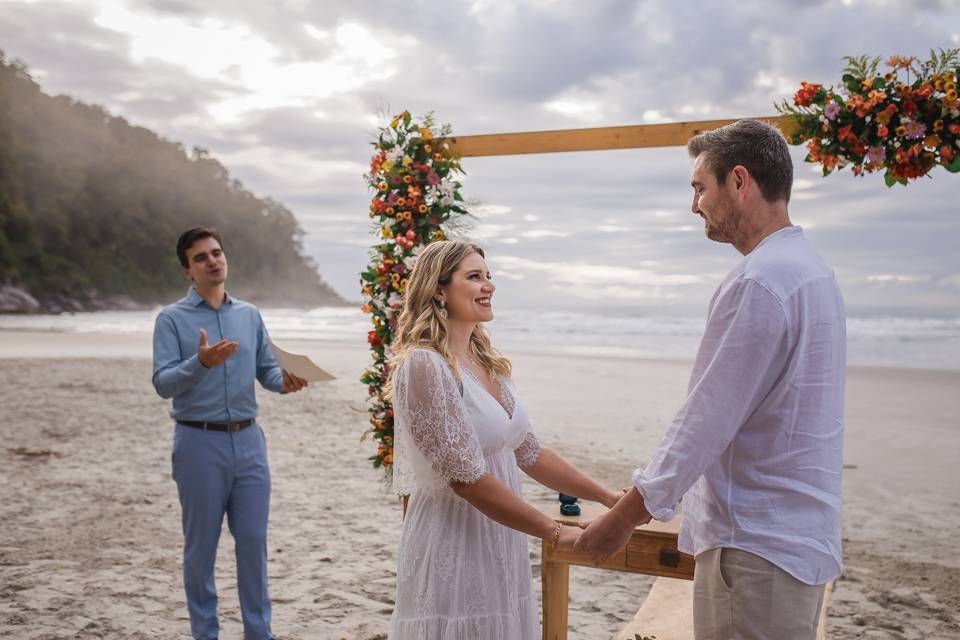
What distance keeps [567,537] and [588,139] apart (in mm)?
2833

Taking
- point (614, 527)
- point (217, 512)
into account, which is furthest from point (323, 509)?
point (614, 527)

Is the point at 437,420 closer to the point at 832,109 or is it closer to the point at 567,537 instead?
the point at 567,537

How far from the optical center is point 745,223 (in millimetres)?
2180

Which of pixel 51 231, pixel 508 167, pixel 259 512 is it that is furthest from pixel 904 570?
pixel 51 231

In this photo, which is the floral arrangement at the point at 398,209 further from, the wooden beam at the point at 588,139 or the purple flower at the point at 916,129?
the purple flower at the point at 916,129

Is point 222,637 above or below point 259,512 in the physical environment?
below

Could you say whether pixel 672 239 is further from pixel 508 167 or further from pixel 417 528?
pixel 417 528

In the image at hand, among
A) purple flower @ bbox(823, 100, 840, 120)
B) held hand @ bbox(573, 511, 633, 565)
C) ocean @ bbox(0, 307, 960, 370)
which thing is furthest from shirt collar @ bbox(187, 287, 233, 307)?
ocean @ bbox(0, 307, 960, 370)

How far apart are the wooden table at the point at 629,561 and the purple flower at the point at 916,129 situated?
6.98 feet

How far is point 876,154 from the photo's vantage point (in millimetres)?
3979

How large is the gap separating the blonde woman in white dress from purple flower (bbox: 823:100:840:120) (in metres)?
2.23

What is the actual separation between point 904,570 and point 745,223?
4.98 metres

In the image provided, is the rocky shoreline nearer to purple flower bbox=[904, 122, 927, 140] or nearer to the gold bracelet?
purple flower bbox=[904, 122, 927, 140]

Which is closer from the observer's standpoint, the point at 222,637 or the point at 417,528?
the point at 417,528
